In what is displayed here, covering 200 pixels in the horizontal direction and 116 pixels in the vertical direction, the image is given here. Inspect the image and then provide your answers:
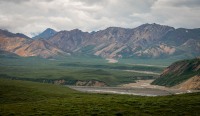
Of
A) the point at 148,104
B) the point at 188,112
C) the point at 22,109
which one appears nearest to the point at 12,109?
the point at 22,109

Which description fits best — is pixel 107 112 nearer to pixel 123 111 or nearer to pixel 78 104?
pixel 123 111

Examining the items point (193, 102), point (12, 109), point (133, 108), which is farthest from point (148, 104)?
point (12, 109)

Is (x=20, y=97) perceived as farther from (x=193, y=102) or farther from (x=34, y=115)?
(x=193, y=102)

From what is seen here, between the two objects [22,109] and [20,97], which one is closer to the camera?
[22,109]

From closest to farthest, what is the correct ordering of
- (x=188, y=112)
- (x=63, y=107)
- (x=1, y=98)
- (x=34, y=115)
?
(x=34, y=115)
(x=188, y=112)
(x=63, y=107)
(x=1, y=98)

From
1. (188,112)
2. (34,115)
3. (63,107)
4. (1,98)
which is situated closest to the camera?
(34,115)

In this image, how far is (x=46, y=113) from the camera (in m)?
73.3

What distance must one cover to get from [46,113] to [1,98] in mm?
47336

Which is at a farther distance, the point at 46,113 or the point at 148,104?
the point at 148,104

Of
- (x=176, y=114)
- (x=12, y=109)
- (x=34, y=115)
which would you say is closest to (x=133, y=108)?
(x=176, y=114)

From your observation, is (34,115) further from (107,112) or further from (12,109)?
(107,112)

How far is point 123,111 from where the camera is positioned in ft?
249

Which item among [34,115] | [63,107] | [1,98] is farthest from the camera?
[1,98]

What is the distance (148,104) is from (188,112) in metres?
12.2
